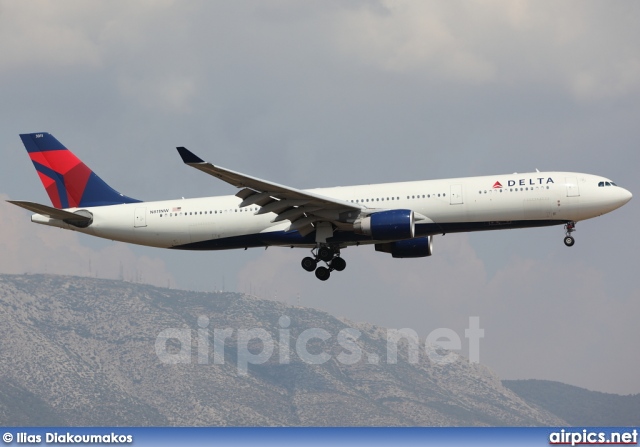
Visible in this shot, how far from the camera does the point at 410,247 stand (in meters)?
62.7

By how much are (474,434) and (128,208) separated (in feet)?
82.5

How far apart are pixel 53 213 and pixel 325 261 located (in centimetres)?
1578

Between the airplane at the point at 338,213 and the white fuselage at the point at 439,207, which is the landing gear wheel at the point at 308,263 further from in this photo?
the white fuselage at the point at 439,207

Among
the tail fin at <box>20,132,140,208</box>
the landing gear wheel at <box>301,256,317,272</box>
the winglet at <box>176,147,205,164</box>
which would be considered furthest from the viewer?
the tail fin at <box>20,132,140,208</box>

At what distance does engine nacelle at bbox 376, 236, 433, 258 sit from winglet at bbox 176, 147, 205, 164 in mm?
14706

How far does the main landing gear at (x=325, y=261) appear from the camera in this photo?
61.0 meters

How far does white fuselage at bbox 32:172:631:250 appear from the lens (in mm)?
56938

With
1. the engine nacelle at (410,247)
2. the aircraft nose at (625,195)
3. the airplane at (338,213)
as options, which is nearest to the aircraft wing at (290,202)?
the airplane at (338,213)

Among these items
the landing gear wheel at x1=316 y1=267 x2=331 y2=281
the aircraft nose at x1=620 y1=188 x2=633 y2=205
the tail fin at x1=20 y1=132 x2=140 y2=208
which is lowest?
the landing gear wheel at x1=316 y1=267 x2=331 y2=281

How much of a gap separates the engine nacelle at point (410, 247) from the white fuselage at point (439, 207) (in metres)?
3.24

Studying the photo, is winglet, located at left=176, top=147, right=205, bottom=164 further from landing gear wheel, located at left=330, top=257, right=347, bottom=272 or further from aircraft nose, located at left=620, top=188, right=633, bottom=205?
aircraft nose, located at left=620, top=188, right=633, bottom=205

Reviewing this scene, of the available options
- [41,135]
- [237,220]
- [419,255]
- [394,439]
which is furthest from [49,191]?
[394,439]

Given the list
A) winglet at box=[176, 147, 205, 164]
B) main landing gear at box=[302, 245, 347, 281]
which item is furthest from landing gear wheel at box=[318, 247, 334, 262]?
winglet at box=[176, 147, 205, 164]

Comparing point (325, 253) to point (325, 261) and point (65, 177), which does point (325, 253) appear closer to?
point (325, 261)
